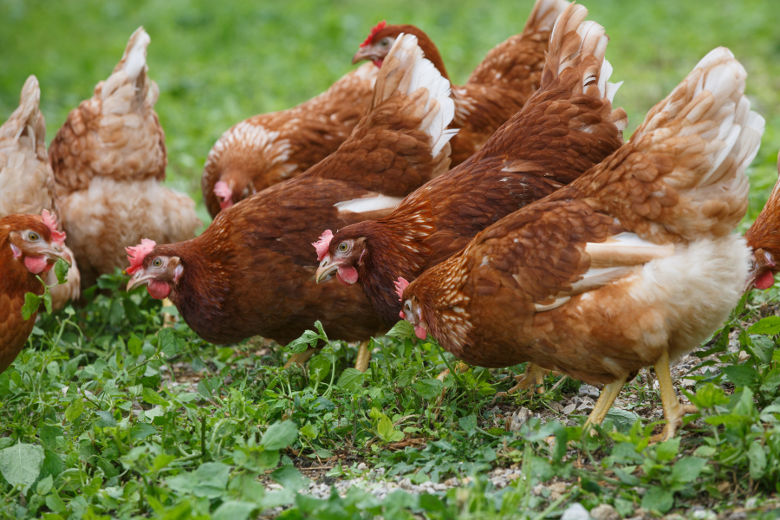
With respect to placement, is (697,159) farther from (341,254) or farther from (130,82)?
(130,82)

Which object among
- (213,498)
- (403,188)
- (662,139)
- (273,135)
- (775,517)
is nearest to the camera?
(775,517)

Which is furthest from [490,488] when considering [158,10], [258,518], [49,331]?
[158,10]

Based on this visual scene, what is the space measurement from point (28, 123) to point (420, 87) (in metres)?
2.21

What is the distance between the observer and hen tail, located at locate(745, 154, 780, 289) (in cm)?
337

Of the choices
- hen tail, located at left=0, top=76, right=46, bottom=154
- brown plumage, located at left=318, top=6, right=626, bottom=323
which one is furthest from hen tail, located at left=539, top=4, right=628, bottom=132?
hen tail, located at left=0, top=76, right=46, bottom=154

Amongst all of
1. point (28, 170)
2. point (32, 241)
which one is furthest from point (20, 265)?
point (28, 170)

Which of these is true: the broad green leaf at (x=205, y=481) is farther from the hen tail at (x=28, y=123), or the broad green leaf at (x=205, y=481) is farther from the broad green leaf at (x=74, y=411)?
the hen tail at (x=28, y=123)

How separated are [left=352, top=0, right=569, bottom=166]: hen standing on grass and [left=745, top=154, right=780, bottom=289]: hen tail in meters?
1.59

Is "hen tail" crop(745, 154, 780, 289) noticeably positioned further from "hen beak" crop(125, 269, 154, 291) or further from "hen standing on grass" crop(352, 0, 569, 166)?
"hen beak" crop(125, 269, 154, 291)

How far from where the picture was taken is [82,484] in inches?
115

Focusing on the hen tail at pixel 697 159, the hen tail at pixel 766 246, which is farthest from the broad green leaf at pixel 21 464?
the hen tail at pixel 766 246

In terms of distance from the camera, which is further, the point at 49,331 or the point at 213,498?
the point at 49,331

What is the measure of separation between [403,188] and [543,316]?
1.32m

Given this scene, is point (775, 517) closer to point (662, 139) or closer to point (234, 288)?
point (662, 139)
